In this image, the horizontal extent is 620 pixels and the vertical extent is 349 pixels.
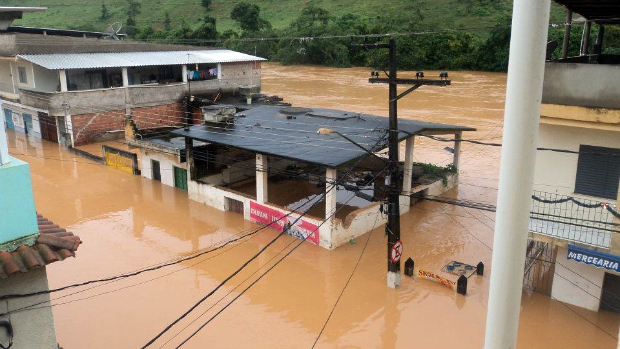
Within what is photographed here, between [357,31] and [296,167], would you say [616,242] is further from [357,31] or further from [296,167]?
[357,31]

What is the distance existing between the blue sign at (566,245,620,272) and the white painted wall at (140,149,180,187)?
1529 cm

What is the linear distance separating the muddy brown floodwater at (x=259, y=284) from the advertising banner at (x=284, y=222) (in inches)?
13.4

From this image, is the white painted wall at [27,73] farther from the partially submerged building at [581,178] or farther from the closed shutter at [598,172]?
the closed shutter at [598,172]

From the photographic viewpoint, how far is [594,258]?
35.5 feet

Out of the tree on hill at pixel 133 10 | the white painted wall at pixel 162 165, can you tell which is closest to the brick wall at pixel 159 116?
the white painted wall at pixel 162 165

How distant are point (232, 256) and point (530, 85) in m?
14.5

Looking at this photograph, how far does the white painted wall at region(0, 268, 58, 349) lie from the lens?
5.97 meters

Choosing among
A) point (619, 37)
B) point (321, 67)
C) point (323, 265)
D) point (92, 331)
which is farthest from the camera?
point (321, 67)

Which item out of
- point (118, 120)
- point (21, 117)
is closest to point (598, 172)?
point (118, 120)

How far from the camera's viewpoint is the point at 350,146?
17609 millimetres

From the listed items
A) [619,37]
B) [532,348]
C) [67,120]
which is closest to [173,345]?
[532,348]

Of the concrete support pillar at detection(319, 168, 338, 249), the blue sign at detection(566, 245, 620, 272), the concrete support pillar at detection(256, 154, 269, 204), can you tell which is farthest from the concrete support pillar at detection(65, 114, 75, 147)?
the blue sign at detection(566, 245, 620, 272)

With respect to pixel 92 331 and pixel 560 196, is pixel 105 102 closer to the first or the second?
pixel 92 331

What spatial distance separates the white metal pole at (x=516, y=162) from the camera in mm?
2645
